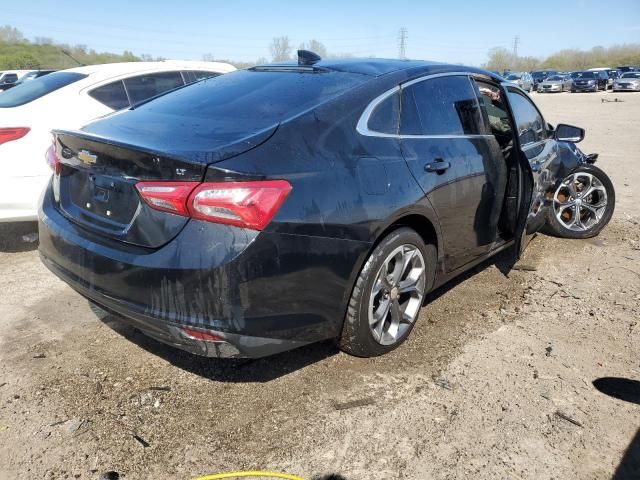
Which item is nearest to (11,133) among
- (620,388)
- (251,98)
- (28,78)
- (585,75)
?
(251,98)

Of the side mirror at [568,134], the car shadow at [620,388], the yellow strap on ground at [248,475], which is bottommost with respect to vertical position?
the yellow strap on ground at [248,475]

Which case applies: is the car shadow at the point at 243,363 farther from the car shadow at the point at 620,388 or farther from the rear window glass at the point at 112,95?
the rear window glass at the point at 112,95

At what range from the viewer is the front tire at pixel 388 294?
281 centimetres

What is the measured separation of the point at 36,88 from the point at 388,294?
436 cm

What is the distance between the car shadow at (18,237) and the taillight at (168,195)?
3.41 metres

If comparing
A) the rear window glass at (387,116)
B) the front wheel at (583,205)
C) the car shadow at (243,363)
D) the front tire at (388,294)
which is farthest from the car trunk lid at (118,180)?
the front wheel at (583,205)

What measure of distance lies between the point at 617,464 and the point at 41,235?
3.18 m

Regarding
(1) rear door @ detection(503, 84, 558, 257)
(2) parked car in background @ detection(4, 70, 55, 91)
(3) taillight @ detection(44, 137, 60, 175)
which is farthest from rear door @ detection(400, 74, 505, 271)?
(2) parked car in background @ detection(4, 70, 55, 91)

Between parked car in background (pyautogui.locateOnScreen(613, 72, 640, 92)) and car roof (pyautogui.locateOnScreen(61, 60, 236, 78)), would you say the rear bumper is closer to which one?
car roof (pyautogui.locateOnScreen(61, 60, 236, 78))

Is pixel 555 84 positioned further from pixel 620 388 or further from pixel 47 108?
pixel 620 388

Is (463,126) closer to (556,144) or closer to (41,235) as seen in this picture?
(556,144)

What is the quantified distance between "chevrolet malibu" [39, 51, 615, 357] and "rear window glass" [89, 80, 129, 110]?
2294 mm

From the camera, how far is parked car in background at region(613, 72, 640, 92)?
39.3 m

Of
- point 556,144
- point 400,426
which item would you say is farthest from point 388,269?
point 556,144
